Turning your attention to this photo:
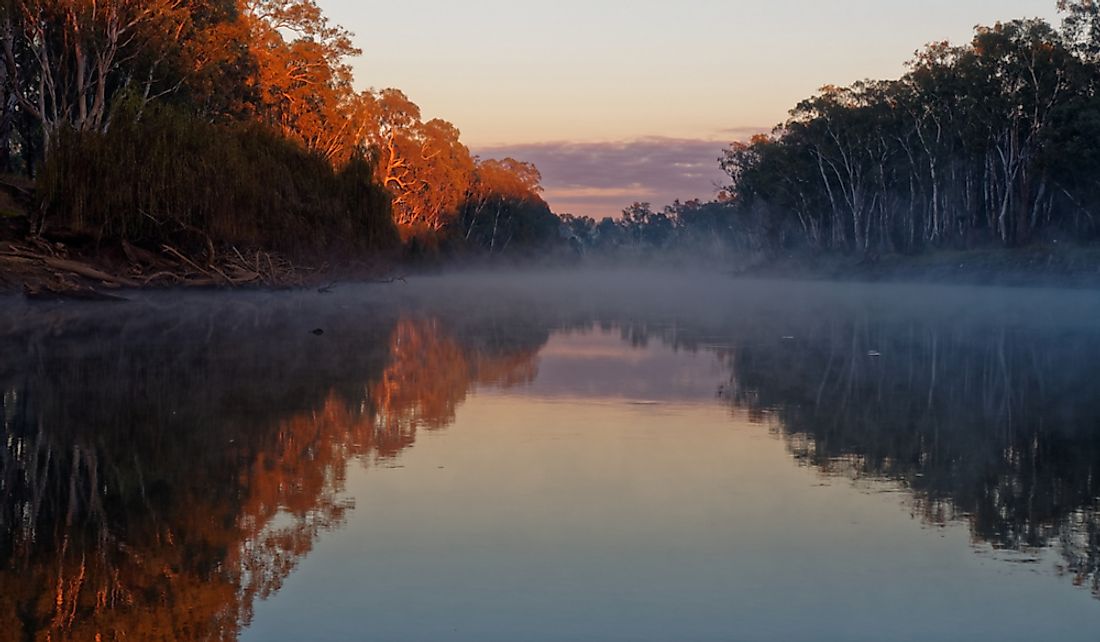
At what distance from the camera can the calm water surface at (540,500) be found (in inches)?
216

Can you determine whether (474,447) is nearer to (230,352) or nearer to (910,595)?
(910,595)

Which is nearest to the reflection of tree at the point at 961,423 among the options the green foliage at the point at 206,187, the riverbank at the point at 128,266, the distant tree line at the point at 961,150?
the riverbank at the point at 128,266

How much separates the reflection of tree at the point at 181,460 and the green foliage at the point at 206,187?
1768cm

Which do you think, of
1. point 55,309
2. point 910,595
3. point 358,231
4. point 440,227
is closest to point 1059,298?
point 358,231

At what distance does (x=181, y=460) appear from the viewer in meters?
9.08

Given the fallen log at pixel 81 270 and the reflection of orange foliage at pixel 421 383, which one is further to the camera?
the fallen log at pixel 81 270

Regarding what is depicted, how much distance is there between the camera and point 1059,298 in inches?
2003

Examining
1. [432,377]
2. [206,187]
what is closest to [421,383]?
[432,377]

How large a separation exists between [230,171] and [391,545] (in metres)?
35.5

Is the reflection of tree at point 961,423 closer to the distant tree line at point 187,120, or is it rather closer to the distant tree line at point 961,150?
the distant tree line at point 187,120

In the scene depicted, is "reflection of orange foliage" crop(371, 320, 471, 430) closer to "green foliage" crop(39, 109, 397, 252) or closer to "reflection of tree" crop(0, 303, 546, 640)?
"reflection of tree" crop(0, 303, 546, 640)

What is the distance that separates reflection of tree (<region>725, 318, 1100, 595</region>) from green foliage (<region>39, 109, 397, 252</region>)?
74.5 feet

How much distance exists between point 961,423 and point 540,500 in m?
5.74

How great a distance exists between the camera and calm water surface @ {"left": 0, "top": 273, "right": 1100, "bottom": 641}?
5477mm
